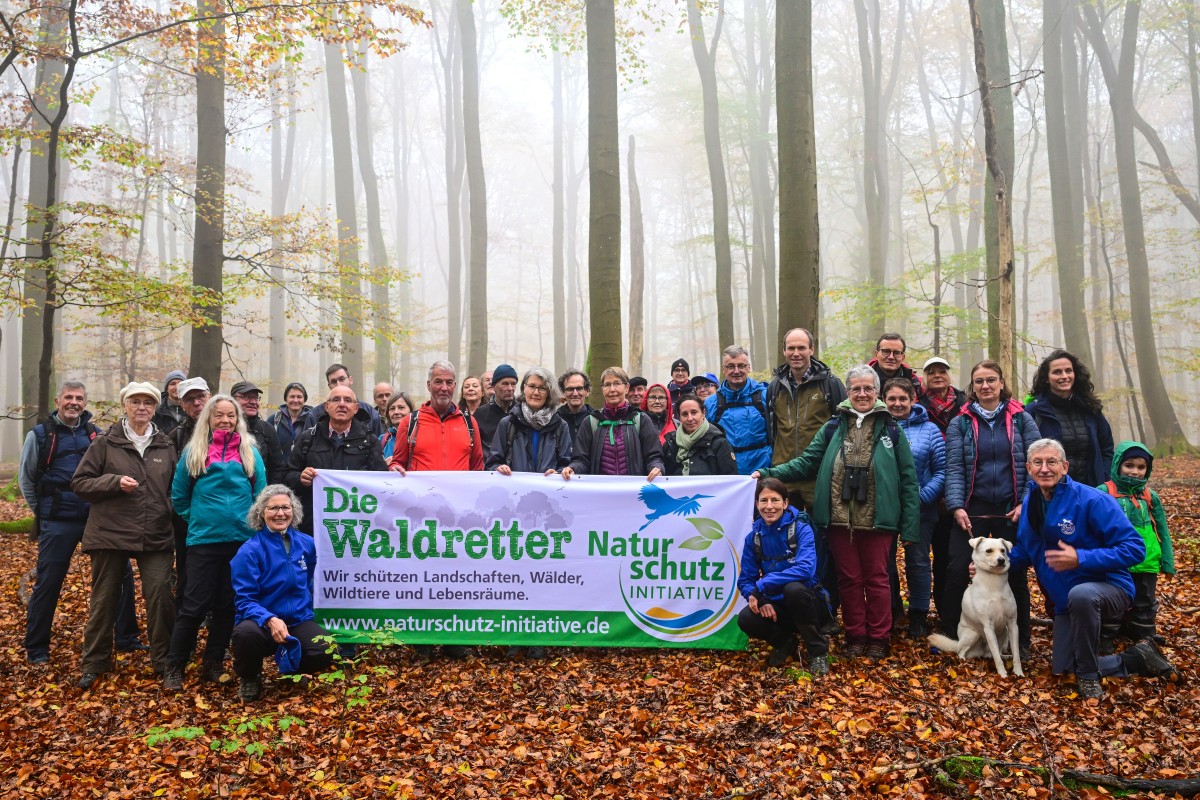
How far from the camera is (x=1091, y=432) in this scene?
5699 millimetres

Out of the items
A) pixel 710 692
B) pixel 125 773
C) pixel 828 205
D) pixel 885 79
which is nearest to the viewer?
pixel 125 773

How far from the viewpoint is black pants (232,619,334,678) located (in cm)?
496

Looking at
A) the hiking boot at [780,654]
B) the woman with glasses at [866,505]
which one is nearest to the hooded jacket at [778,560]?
the woman with glasses at [866,505]

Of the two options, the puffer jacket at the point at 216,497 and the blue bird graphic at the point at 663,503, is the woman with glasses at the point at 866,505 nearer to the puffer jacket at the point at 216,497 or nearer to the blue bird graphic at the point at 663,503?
the blue bird graphic at the point at 663,503

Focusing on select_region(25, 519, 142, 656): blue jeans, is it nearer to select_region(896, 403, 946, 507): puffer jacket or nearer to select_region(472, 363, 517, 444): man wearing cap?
select_region(472, 363, 517, 444): man wearing cap

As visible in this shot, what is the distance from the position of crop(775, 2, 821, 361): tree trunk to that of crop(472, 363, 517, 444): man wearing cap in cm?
339

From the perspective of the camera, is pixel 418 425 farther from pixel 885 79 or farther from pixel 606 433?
pixel 885 79

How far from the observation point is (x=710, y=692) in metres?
5.09

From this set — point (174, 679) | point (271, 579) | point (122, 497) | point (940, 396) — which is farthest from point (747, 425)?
point (122, 497)

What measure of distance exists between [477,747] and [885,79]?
118 feet

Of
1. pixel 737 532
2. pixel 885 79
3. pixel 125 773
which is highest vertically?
pixel 885 79

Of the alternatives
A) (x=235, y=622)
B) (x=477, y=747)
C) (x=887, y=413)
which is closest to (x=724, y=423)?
(x=887, y=413)

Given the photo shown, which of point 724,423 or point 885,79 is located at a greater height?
point 885,79

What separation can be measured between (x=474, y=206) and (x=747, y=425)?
14740mm
